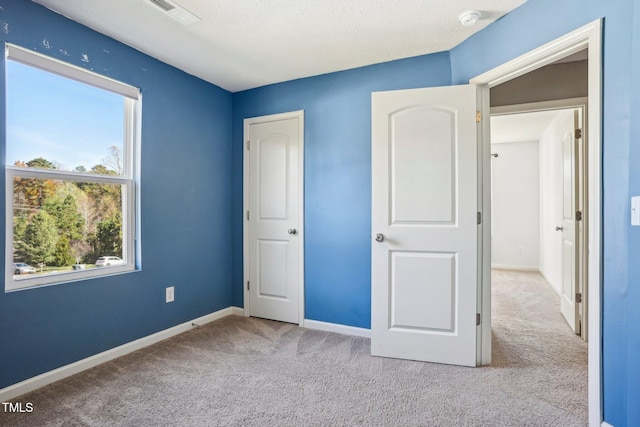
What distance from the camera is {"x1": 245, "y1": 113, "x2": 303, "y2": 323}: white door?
3205 mm

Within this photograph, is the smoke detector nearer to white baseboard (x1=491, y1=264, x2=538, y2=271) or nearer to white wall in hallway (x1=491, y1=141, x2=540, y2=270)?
white wall in hallway (x1=491, y1=141, x2=540, y2=270)

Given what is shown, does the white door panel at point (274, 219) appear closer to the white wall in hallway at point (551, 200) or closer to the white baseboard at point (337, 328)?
the white baseboard at point (337, 328)

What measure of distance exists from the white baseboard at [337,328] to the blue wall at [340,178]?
0.04 metres

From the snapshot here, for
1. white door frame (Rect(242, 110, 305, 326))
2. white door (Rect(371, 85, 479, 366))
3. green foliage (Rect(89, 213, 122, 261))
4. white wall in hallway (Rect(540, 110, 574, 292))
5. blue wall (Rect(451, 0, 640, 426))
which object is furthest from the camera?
white wall in hallway (Rect(540, 110, 574, 292))

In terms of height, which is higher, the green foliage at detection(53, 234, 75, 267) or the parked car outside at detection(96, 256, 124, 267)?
the green foliage at detection(53, 234, 75, 267)

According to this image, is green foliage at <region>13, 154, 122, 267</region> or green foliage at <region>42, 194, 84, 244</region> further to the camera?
green foliage at <region>42, 194, 84, 244</region>

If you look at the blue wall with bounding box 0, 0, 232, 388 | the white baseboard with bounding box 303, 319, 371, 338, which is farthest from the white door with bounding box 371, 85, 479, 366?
the blue wall with bounding box 0, 0, 232, 388

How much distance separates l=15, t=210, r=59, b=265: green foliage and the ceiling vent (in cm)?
147

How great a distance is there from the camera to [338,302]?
3.02 meters

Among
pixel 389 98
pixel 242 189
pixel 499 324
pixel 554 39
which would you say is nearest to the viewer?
pixel 554 39

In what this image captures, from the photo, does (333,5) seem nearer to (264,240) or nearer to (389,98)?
(389,98)

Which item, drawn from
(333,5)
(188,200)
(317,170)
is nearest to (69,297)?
(188,200)

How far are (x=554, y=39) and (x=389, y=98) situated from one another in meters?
1.02

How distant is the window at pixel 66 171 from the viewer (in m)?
1.98
